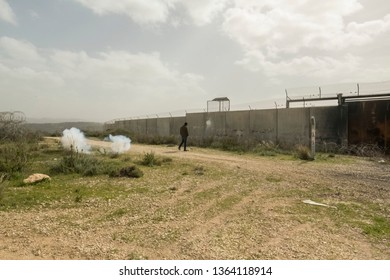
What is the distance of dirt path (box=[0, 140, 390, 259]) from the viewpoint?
185 inches

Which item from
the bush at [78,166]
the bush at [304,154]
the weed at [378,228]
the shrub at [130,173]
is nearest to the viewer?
the weed at [378,228]

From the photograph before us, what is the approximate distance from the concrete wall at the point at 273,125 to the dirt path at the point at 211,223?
31.3 ft

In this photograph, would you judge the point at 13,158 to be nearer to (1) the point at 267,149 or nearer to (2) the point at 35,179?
(2) the point at 35,179

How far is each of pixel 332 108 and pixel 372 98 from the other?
2056mm

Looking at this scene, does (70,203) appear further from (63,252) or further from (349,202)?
(349,202)

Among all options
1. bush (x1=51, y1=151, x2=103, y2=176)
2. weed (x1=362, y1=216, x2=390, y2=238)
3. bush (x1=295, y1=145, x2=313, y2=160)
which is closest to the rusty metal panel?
bush (x1=295, y1=145, x2=313, y2=160)

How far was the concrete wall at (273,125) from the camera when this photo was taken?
18906 mm

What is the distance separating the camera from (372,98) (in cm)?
1825

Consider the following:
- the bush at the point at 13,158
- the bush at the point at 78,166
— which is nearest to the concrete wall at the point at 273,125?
the bush at the point at 78,166

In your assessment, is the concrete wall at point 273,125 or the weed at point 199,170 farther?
the concrete wall at point 273,125

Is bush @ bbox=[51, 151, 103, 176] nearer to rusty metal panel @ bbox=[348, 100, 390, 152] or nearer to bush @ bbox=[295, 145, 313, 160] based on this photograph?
bush @ bbox=[295, 145, 313, 160]

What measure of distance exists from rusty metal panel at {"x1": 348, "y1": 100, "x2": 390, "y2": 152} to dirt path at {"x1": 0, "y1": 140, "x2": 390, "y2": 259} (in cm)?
834

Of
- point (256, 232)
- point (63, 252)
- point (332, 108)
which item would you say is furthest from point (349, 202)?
point (332, 108)

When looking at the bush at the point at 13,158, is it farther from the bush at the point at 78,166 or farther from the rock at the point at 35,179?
the rock at the point at 35,179
